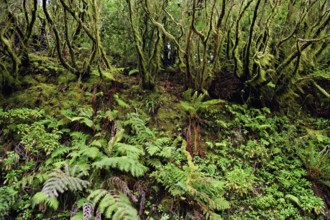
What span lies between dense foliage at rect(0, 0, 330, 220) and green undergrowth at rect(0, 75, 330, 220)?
21mm

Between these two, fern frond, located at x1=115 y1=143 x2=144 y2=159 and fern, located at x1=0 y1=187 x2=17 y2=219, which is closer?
fern, located at x1=0 y1=187 x2=17 y2=219

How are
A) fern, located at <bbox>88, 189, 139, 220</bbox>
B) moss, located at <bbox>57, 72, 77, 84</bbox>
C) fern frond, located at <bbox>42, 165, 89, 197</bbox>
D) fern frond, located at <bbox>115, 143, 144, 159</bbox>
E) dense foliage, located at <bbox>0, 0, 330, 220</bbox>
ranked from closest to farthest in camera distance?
1. fern, located at <bbox>88, 189, 139, 220</bbox>
2. fern frond, located at <bbox>42, 165, 89, 197</bbox>
3. dense foliage, located at <bbox>0, 0, 330, 220</bbox>
4. fern frond, located at <bbox>115, 143, 144, 159</bbox>
5. moss, located at <bbox>57, 72, 77, 84</bbox>

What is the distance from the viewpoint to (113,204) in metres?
3.34

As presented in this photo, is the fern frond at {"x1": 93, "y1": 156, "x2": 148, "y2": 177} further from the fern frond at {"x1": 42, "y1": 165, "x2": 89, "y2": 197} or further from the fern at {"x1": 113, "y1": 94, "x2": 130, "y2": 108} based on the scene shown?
the fern at {"x1": 113, "y1": 94, "x2": 130, "y2": 108}

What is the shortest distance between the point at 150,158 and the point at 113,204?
115 cm

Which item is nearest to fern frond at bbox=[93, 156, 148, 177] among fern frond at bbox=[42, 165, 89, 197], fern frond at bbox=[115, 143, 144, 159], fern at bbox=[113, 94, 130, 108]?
fern frond at bbox=[115, 143, 144, 159]

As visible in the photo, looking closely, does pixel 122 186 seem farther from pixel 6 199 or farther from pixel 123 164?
pixel 6 199

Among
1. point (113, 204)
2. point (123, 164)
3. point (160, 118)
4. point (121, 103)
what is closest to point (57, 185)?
point (113, 204)

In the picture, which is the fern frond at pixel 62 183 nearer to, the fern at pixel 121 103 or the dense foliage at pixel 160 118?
the dense foliage at pixel 160 118

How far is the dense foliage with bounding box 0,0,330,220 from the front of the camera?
12.5 ft

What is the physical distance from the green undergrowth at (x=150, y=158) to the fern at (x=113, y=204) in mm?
19

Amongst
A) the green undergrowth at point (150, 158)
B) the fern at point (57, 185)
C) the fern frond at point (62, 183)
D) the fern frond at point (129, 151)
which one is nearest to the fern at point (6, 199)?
the green undergrowth at point (150, 158)

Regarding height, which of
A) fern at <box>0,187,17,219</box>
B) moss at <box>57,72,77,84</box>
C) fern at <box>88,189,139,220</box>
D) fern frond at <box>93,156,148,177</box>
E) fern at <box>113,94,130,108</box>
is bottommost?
fern at <box>0,187,17,219</box>

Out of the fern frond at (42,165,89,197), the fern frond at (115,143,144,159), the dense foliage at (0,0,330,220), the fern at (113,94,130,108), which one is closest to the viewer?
the fern frond at (42,165,89,197)
